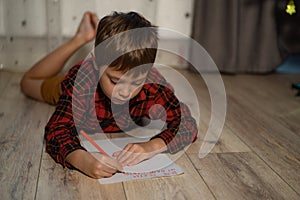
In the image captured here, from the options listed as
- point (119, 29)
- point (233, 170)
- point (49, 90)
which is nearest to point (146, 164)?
point (233, 170)

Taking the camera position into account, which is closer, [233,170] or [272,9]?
[233,170]

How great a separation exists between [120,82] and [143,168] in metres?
0.23

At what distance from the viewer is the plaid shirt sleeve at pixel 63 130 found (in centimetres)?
103

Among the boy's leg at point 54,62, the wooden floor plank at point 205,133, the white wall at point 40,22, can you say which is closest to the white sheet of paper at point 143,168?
the wooden floor plank at point 205,133

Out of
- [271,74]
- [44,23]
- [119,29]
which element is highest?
[119,29]

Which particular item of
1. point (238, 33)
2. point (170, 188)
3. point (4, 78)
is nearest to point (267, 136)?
point (170, 188)

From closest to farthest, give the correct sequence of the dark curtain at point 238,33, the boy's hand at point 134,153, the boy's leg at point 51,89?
the boy's hand at point 134,153 < the boy's leg at point 51,89 < the dark curtain at point 238,33

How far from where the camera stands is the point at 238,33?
6.87 ft

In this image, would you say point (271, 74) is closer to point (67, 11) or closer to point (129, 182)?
point (67, 11)

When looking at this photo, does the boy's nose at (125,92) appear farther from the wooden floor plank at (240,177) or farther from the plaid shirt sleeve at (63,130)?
the wooden floor plank at (240,177)

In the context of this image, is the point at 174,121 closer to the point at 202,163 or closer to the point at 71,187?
the point at 202,163

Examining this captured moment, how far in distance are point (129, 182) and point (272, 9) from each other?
4.64 feet

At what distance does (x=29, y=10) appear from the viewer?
6.29ft

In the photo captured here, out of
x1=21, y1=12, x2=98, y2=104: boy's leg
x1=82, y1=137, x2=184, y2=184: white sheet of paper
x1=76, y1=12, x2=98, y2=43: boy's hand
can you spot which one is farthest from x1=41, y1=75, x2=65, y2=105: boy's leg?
x1=82, y1=137, x2=184, y2=184: white sheet of paper
